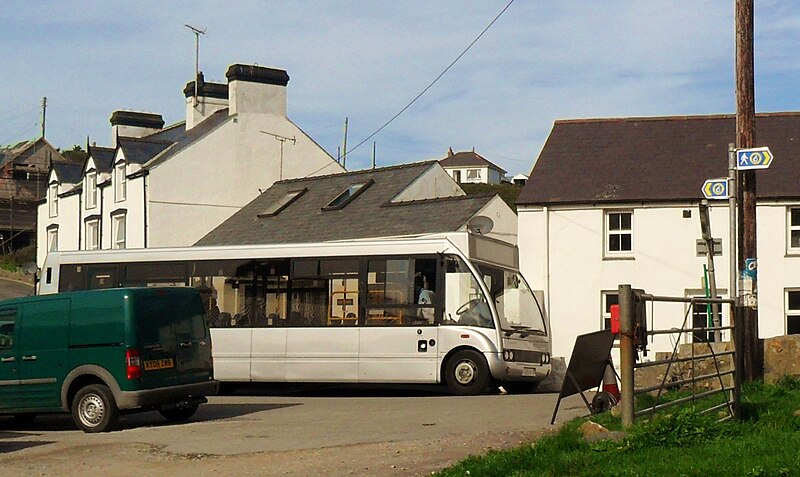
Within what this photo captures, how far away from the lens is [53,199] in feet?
183

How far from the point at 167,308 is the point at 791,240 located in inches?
855

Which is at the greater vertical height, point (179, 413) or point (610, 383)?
point (610, 383)

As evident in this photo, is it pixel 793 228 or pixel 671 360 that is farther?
pixel 793 228

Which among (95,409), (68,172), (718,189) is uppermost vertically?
(68,172)

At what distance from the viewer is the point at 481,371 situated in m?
20.5

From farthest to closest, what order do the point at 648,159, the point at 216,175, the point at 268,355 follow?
the point at 216,175
the point at 648,159
the point at 268,355

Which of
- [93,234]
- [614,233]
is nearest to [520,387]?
[614,233]

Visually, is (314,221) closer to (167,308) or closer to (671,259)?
(671,259)

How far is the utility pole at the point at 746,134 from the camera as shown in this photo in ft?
54.1

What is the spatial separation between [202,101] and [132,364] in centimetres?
3543

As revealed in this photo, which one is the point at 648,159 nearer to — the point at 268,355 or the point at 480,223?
the point at 480,223

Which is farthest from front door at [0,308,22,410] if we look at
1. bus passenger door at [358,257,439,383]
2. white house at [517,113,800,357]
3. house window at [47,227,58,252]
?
house window at [47,227,58,252]

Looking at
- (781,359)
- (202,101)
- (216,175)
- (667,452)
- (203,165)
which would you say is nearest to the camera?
(667,452)

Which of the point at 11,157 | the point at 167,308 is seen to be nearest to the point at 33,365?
the point at 167,308
